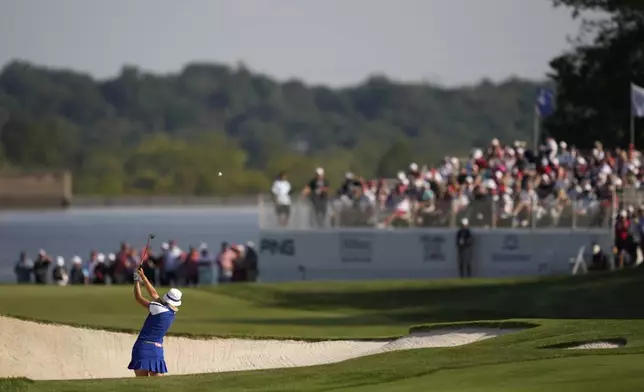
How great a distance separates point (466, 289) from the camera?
3456 centimetres

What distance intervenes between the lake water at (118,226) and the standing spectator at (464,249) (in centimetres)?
5249

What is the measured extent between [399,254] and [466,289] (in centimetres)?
593

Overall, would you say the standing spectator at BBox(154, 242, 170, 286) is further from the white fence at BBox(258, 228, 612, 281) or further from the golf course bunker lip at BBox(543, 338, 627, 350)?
the golf course bunker lip at BBox(543, 338, 627, 350)

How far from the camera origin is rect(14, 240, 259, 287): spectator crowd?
132 feet

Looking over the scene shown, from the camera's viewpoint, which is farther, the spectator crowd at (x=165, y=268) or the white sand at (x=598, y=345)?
the spectator crowd at (x=165, y=268)

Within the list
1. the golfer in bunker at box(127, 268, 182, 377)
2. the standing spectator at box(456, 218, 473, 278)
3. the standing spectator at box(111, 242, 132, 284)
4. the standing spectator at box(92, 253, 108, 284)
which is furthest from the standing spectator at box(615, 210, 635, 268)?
the golfer in bunker at box(127, 268, 182, 377)

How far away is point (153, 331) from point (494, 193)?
69.5ft

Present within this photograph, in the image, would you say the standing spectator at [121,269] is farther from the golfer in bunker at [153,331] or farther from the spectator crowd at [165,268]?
the golfer in bunker at [153,331]

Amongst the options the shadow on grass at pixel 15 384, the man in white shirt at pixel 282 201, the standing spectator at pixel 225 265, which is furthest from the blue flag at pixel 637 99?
the shadow on grass at pixel 15 384

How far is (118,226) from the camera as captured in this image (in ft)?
334

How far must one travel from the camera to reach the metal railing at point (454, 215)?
121ft

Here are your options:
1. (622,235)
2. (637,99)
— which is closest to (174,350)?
(622,235)

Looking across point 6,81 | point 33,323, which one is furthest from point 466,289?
point 6,81

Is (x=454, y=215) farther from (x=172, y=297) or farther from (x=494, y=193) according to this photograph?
(x=172, y=297)
